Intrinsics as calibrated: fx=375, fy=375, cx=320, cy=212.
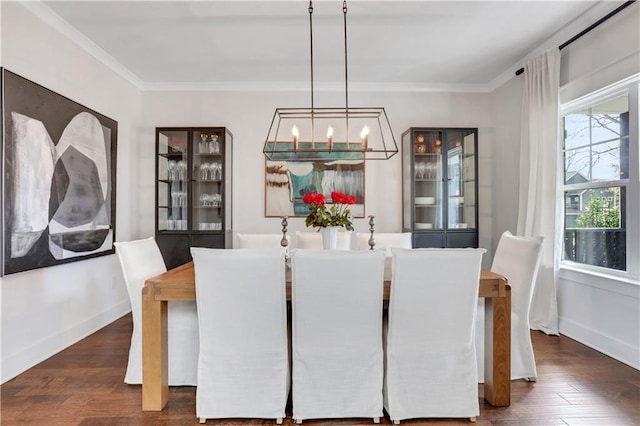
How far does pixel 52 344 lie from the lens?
2908 millimetres

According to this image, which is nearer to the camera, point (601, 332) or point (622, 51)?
point (622, 51)

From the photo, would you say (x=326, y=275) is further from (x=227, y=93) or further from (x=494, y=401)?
Result: (x=227, y=93)

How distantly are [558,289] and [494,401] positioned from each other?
5.91 ft

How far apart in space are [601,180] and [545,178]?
16.2 inches

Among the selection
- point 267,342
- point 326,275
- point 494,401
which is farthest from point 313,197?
point 494,401

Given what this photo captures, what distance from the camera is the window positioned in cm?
281

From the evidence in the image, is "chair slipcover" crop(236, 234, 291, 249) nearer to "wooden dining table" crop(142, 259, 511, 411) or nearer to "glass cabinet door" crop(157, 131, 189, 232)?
"wooden dining table" crop(142, 259, 511, 411)

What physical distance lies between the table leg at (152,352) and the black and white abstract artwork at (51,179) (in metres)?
1.21

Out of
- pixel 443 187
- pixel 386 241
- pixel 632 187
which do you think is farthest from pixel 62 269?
pixel 632 187

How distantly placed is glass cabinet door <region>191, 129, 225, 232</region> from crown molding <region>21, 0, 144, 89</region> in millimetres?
944

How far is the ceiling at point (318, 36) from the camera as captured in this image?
2.85 m

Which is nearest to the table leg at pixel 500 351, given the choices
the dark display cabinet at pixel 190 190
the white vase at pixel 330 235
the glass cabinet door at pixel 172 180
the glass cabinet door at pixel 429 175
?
the white vase at pixel 330 235

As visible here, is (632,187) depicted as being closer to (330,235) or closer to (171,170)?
(330,235)

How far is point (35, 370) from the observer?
2609 mm
